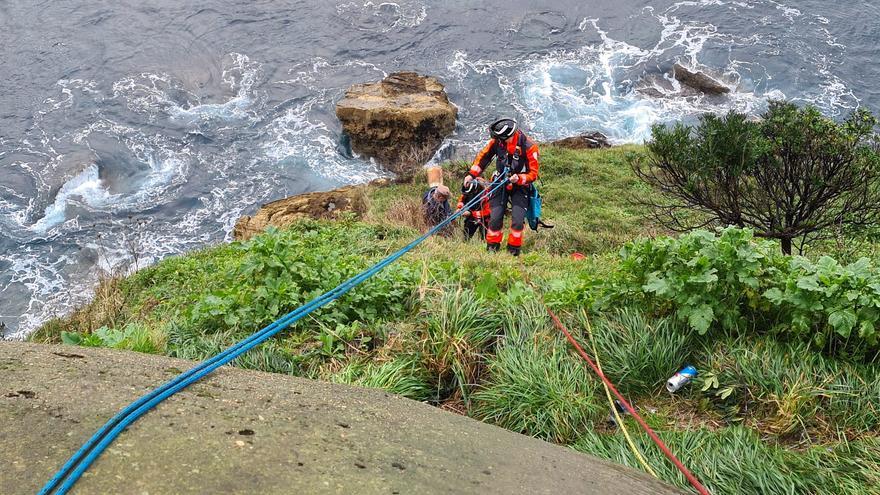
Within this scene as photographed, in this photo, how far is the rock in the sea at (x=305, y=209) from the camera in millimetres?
14500

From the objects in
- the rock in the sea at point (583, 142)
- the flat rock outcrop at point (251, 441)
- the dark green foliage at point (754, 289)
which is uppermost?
the flat rock outcrop at point (251, 441)

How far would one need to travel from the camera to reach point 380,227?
1052 centimetres

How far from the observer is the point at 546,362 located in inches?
169

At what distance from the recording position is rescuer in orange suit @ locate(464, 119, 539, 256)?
904 cm

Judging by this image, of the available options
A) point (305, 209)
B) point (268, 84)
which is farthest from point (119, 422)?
point (268, 84)

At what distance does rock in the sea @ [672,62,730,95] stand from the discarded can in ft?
66.4

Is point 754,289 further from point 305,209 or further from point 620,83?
point 620,83

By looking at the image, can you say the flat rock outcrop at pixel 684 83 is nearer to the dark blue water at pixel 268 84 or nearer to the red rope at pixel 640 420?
the dark blue water at pixel 268 84

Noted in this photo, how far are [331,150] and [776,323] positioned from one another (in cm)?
1696

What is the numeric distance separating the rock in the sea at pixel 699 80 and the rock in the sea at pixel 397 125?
819 centimetres

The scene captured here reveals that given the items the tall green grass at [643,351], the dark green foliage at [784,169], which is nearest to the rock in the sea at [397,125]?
the dark green foliage at [784,169]

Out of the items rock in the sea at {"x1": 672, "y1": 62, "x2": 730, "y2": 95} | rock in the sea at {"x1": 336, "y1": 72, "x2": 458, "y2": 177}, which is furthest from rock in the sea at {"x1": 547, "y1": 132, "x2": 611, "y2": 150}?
rock in the sea at {"x1": 672, "y1": 62, "x2": 730, "y2": 95}

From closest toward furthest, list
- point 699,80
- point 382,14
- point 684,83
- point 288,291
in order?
point 288,291, point 699,80, point 684,83, point 382,14

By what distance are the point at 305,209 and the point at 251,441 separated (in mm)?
13097
